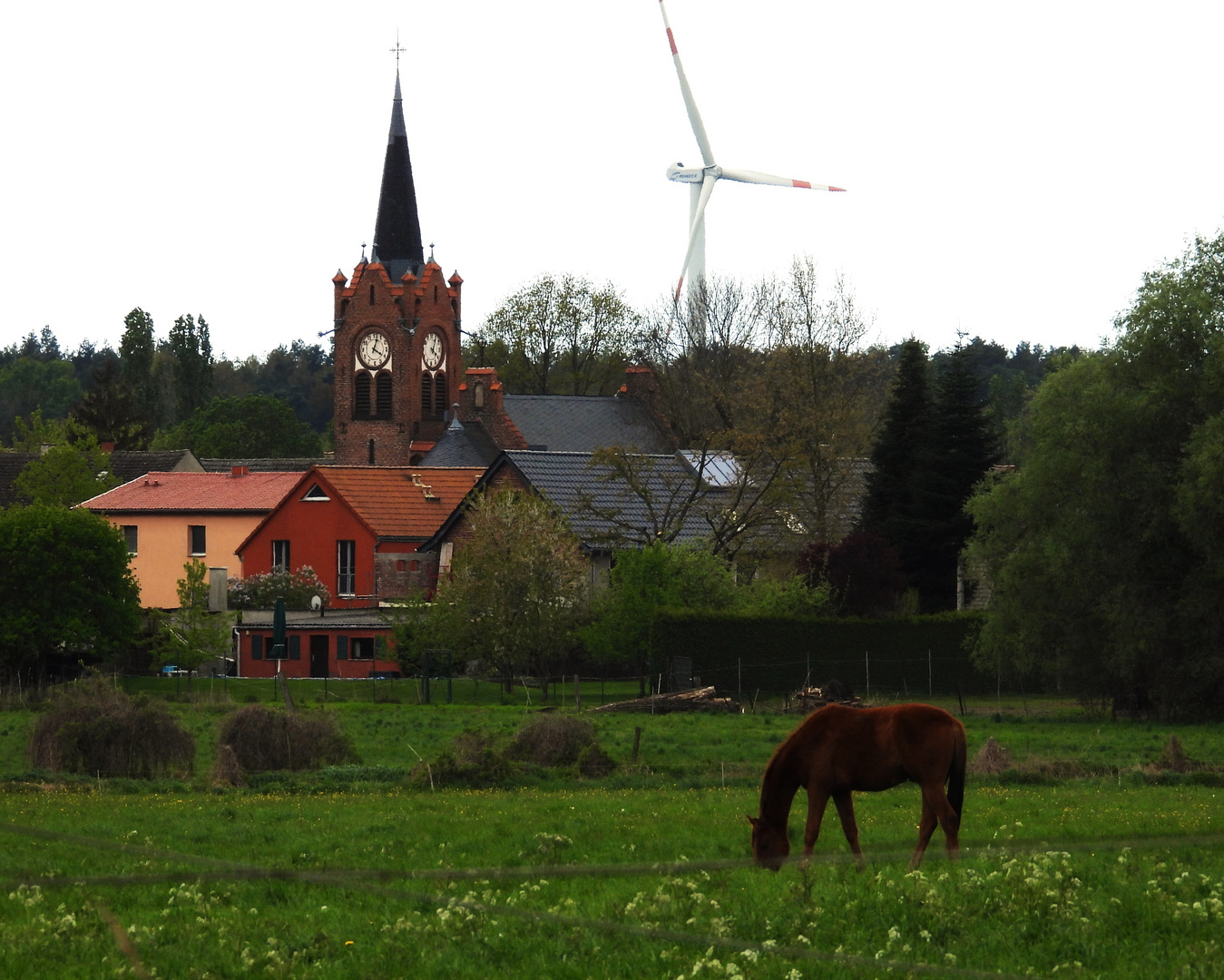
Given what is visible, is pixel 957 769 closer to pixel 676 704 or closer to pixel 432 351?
pixel 676 704

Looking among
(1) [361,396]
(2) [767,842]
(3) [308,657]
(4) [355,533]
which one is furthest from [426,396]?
(2) [767,842]

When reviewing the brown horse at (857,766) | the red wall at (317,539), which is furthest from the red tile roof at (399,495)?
the brown horse at (857,766)

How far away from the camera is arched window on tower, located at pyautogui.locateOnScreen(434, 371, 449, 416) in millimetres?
92375

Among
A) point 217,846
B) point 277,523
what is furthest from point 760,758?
Answer: point 277,523

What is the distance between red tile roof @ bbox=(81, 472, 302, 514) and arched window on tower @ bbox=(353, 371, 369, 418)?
51.1 ft

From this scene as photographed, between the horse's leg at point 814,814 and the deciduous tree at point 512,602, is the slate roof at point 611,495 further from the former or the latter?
the horse's leg at point 814,814

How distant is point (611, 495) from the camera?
2293 inches

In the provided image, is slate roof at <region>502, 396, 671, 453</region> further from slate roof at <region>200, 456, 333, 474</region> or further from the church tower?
slate roof at <region>200, 456, 333, 474</region>

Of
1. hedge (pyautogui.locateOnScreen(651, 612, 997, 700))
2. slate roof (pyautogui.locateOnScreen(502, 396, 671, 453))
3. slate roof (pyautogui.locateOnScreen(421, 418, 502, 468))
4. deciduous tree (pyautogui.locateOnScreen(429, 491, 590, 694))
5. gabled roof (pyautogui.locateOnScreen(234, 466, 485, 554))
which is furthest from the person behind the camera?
slate roof (pyautogui.locateOnScreen(502, 396, 671, 453))

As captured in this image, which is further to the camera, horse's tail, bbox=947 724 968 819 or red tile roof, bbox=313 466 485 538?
red tile roof, bbox=313 466 485 538

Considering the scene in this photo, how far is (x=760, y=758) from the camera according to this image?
27891mm

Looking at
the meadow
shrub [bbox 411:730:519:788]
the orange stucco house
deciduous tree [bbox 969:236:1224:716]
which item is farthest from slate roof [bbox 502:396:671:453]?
the meadow

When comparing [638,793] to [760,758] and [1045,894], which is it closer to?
[760,758]

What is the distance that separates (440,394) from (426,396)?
0.80m
